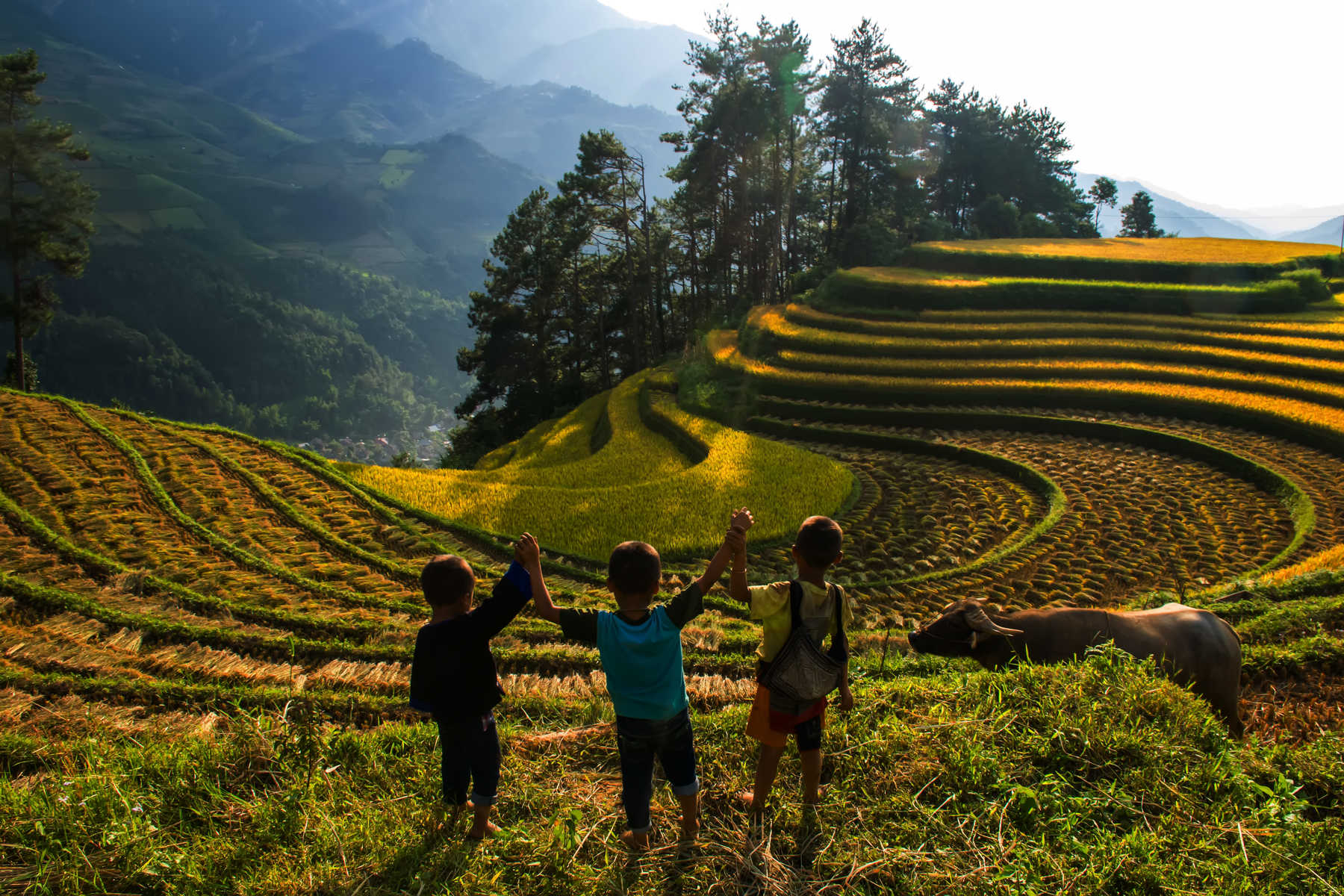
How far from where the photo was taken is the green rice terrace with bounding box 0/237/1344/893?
2.75m

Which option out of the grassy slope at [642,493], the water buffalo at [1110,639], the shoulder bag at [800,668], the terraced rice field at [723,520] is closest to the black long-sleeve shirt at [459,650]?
the shoulder bag at [800,668]

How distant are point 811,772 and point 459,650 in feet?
5.13

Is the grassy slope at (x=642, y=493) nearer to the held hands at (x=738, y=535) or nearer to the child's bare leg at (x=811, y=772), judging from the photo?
the child's bare leg at (x=811, y=772)

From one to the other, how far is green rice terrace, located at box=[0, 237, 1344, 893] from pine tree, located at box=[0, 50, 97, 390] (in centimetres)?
1018

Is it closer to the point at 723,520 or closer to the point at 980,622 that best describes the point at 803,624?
the point at 980,622

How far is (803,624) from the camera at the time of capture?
2.89m

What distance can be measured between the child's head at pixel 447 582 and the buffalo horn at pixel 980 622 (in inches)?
115

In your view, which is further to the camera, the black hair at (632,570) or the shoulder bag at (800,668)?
the shoulder bag at (800,668)

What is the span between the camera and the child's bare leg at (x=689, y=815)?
113 inches

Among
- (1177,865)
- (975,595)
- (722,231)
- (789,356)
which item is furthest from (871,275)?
(1177,865)

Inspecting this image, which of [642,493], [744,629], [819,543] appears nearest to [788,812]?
[819,543]

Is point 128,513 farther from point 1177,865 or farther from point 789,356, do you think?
point 789,356

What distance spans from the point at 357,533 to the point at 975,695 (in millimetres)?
6930

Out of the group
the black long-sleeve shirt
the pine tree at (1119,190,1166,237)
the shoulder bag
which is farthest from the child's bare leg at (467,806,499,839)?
the pine tree at (1119,190,1166,237)
